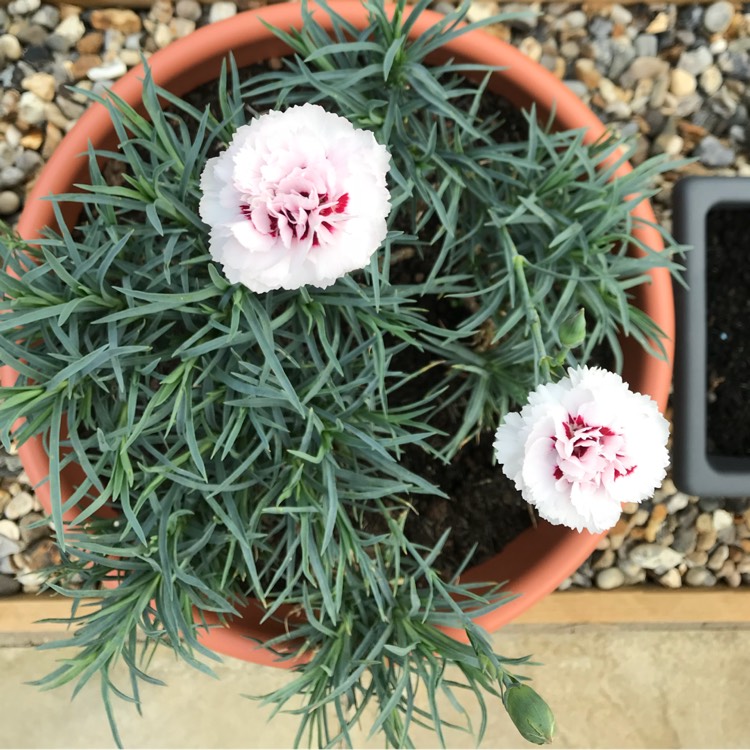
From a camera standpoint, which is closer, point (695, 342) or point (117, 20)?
point (695, 342)

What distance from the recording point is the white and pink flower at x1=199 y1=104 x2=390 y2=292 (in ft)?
1.57

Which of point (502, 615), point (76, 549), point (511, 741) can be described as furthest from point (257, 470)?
point (511, 741)

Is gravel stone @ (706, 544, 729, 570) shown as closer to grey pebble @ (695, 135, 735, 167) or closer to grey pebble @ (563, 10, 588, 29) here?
grey pebble @ (695, 135, 735, 167)

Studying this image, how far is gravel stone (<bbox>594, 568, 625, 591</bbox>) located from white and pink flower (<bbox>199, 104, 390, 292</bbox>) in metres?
0.73

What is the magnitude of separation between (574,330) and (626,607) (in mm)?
652

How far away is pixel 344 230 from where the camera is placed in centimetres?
49

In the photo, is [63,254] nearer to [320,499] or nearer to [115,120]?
[115,120]

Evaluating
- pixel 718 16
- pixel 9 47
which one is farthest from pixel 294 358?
pixel 718 16

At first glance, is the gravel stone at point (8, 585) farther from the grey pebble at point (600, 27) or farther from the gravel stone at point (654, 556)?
the grey pebble at point (600, 27)

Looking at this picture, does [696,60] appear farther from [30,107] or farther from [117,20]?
[30,107]

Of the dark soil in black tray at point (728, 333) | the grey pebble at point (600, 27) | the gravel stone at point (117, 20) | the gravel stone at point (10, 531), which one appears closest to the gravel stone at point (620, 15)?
the grey pebble at point (600, 27)

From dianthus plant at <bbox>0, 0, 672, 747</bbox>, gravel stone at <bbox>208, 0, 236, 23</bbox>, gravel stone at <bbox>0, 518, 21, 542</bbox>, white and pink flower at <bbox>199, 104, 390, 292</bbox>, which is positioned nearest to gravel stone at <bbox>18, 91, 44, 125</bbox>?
gravel stone at <bbox>208, 0, 236, 23</bbox>

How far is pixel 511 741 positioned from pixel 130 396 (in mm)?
852

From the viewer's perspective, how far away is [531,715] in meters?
0.53
